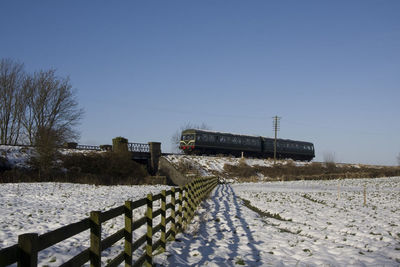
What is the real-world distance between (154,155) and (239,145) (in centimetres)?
1580

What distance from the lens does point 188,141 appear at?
1891 inches

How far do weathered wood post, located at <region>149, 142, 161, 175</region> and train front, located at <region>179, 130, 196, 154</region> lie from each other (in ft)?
19.3

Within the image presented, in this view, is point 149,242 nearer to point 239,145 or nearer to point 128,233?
point 128,233

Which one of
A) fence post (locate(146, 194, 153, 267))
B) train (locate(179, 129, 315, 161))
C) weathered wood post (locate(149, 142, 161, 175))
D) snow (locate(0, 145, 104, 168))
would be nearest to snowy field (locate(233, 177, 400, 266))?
fence post (locate(146, 194, 153, 267))

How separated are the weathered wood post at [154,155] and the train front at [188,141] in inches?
232

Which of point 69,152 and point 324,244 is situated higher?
point 69,152

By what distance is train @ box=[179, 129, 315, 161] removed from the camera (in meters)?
47.7

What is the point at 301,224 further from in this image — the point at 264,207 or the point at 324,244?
the point at 264,207

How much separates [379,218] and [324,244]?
6.22m

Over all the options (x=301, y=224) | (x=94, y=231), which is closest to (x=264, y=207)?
(x=301, y=224)

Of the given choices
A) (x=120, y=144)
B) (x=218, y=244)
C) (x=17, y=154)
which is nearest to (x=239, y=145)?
(x=120, y=144)

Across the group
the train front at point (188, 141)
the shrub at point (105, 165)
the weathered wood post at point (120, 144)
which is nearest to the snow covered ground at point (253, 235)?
the shrub at point (105, 165)

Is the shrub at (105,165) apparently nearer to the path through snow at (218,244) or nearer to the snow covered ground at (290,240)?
the snow covered ground at (290,240)

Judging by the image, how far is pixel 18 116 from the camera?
40125 millimetres
